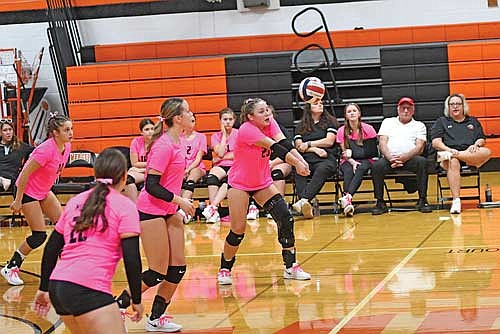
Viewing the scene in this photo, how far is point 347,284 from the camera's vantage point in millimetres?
8219

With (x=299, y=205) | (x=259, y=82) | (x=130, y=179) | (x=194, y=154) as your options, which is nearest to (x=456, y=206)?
(x=299, y=205)

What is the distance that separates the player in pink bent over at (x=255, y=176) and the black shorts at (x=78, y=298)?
357 centimetres

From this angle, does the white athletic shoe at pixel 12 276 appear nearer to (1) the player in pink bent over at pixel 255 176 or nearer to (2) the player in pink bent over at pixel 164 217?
(1) the player in pink bent over at pixel 255 176

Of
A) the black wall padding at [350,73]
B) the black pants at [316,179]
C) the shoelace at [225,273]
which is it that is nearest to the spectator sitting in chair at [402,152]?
the black pants at [316,179]

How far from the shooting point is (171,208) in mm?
7066

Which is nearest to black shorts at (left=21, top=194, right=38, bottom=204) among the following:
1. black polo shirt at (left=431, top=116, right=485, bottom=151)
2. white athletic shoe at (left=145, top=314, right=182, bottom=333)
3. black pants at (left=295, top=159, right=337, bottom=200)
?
white athletic shoe at (left=145, top=314, right=182, bottom=333)

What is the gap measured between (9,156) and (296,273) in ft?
21.8

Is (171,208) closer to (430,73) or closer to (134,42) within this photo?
(430,73)

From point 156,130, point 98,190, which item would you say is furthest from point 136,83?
point 98,190

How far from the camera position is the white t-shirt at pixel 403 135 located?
12820 mm

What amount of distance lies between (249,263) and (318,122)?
405cm

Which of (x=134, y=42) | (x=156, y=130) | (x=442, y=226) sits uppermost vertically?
(x=134, y=42)

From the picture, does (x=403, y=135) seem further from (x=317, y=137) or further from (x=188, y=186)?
(x=188, y=186)

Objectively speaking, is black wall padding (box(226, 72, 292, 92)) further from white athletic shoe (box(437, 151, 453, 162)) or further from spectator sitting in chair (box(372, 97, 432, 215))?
white athletic shoe (box(437, 151, 453, 162))
